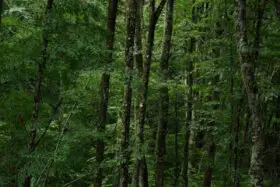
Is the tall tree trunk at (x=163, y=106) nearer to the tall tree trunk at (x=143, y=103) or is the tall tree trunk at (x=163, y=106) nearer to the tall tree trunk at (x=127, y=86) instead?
the tall tree trunk at (x=143, y=103)

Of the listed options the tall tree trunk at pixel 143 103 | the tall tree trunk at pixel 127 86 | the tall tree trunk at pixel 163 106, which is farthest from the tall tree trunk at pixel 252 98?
the tall tree trunk at pixel 163 106

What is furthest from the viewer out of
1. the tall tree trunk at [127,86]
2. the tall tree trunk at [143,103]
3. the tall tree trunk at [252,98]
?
the tall tree trunk at [143,103]

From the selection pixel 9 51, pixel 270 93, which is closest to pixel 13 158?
pixel 9 51

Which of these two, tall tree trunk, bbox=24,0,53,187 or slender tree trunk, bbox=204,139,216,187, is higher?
tall tree trunk, bbox=24,0,53,187

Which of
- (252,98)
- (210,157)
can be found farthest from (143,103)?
(210,157)

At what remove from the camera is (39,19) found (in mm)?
7879

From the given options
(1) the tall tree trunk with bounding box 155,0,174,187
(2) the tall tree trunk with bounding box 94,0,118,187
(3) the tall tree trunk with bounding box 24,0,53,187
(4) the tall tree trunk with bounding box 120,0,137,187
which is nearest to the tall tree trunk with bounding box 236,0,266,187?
(4) the tall tree trunk with bounding box 120,0,137,187

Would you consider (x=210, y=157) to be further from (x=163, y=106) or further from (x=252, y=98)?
(x=252, y=98)

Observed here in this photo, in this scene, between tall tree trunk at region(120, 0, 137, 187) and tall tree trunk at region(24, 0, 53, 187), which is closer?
tall tree trunk at region(24, 0, 53, 187)

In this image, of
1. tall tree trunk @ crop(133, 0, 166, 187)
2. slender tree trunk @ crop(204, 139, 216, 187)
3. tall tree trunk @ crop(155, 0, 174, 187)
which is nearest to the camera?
Answer: tall tree trunk @ crop(133, 0, 166, 187)

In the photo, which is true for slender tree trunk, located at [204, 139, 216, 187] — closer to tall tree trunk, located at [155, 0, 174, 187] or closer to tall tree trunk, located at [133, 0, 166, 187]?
tall tree trunk, located at [155, 0, 174, 187]

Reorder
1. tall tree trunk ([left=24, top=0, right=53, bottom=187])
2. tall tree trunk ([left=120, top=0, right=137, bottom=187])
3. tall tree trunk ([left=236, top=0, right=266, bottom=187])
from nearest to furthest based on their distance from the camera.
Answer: tall tree trunk ([left=236, top=0, right=266, bottom=187])
tall tree trunk ([left=24, top=0, right=53, bottom=187])
tall tree trunk ([left=120, top=0, right=137, bottom=187])

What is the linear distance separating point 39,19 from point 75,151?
402cm

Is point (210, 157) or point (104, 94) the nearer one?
point (104, 94)
